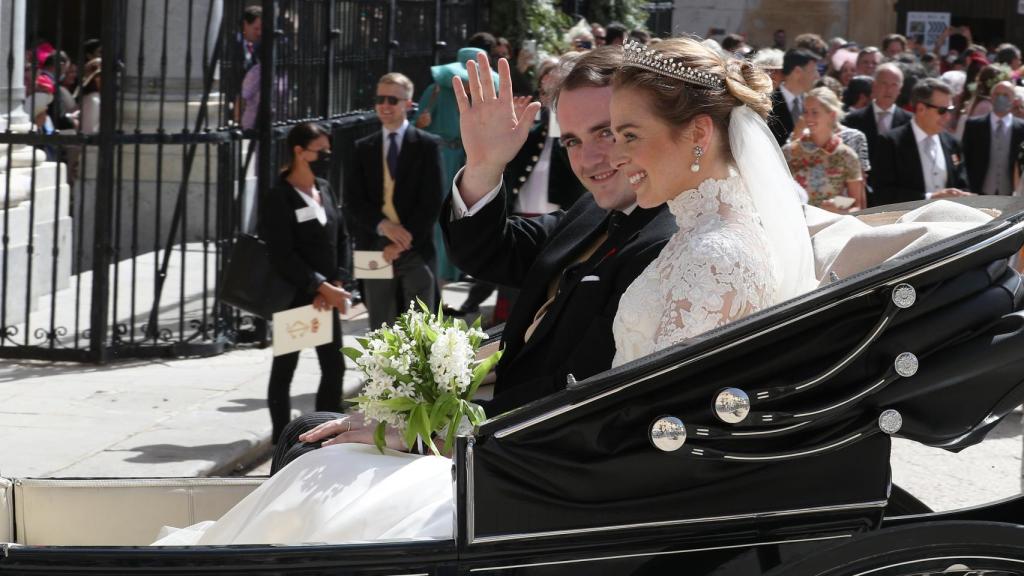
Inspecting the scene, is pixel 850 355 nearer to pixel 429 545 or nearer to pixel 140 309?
pixel 429 545

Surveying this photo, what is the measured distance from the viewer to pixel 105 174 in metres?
7.62

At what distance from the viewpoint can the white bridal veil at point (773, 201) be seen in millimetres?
3084

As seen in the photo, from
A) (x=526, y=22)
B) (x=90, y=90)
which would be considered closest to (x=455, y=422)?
(x=90, y=90)

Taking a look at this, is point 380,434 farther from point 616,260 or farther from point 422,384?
point 616,260

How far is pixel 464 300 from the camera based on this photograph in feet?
33.5

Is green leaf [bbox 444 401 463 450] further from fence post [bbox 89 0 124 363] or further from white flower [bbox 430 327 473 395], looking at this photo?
fence post [bbox 89 0 124 363]

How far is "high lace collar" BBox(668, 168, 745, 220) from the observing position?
3088 mm

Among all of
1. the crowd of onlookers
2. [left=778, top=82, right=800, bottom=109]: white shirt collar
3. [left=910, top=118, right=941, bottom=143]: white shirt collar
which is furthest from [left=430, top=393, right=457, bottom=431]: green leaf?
[left=778, top=82, right=800, bottom=109]: white shirt collar

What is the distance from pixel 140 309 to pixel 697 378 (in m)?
6.79

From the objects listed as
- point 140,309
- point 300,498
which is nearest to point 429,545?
point 300,498

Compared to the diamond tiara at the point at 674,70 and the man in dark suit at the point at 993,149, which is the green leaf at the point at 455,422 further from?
the man in dark suit at the point at 993,149

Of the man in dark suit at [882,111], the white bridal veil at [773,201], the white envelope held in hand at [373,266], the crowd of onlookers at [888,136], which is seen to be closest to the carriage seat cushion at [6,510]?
the white bridal veil at [773,201]

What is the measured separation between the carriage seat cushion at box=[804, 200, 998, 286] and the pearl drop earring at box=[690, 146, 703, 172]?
0.41 metres

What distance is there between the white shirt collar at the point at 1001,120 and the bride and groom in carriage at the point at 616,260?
702 centimetres
